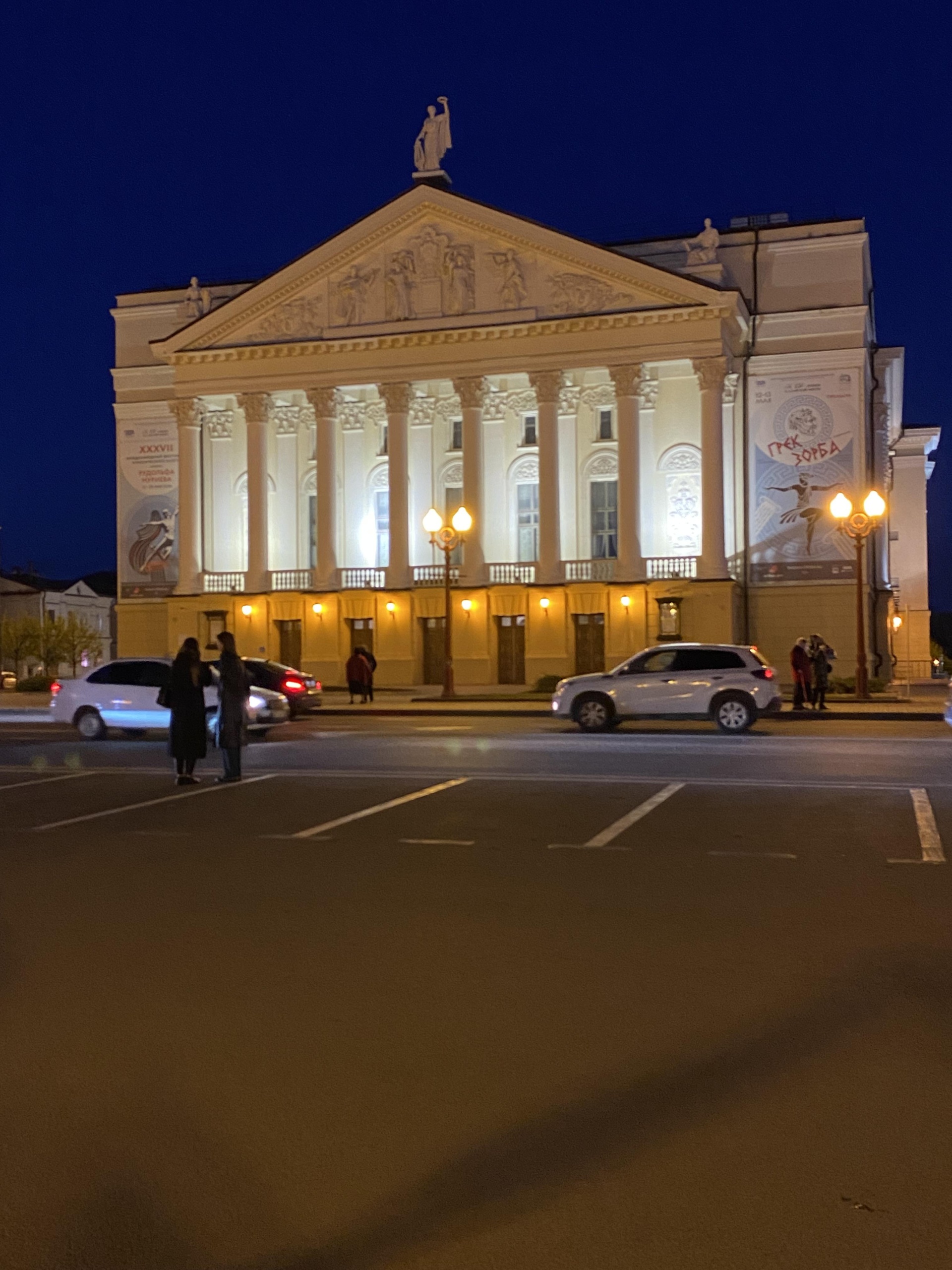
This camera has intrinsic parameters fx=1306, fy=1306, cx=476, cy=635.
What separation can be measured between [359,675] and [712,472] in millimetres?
16730

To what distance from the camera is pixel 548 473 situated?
157 ft

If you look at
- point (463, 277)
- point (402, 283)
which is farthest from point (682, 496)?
point (402, 283)

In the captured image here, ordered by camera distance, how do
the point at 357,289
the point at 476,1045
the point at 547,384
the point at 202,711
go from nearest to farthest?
the point at 476,1045
the point at 202,711
the point at 547,384
the point at 357,289

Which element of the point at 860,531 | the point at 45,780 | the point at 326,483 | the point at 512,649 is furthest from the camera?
the point at 326,483

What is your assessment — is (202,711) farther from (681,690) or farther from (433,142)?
(433,142)

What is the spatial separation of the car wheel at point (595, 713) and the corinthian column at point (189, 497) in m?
30.0

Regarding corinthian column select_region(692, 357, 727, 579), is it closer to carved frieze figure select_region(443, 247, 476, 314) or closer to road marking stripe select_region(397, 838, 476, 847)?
carved frieze figure select_region(443, 247, 476, 314)

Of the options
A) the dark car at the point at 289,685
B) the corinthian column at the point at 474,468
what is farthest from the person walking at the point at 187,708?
the corinthian column at the point at 474,468

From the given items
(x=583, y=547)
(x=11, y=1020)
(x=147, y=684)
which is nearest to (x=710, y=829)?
(x=11, y=1020)

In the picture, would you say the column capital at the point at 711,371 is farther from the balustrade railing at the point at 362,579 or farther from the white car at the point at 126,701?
the white car at the point at 126,701

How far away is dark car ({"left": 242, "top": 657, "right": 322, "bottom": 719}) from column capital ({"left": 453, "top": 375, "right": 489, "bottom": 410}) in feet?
68.6

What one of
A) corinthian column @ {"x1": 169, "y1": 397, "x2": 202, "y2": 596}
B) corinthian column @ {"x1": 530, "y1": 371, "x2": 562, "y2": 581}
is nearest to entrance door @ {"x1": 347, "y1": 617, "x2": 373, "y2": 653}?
corinthian column @ {"x1": 169, "y1": 397, "x2": 202, "y2": 596}

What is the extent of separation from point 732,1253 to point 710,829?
8091 millimetres

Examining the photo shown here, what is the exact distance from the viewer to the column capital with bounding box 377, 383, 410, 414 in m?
49.4
